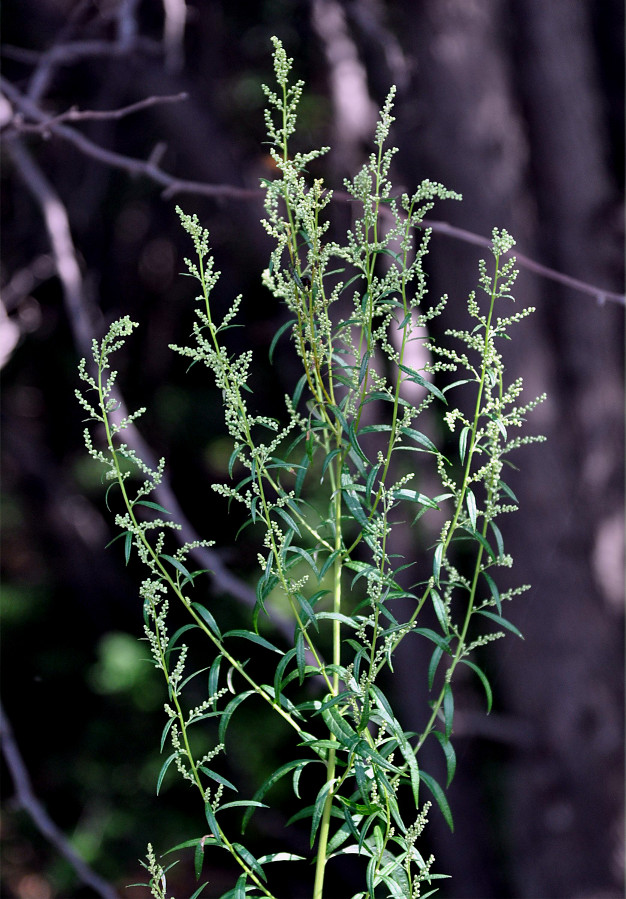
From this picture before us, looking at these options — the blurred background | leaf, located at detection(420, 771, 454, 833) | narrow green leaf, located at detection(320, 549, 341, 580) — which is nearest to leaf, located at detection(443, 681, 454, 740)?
leaf, located at detection(420, 771, 454, 833)

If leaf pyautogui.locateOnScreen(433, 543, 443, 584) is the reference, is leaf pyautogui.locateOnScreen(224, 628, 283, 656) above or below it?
below

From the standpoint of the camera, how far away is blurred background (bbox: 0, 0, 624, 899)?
251cm

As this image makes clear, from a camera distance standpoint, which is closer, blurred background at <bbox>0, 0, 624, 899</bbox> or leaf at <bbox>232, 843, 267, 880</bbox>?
leaf at <bbox>232, 843, 267, 880</bbox>

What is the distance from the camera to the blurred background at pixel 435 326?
8.25 feet

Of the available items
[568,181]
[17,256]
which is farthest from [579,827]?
[17,256]

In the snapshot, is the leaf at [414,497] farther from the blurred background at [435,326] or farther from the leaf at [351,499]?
the blurred background at [435,326]

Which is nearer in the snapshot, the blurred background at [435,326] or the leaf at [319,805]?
the leaf at [319,805]

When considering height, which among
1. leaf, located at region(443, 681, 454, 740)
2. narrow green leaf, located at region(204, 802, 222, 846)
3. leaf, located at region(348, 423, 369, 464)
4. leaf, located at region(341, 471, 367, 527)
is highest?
leaf, located at region(348, 423, 369, 464)

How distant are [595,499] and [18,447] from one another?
234 cm

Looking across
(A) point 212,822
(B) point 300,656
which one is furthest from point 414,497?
(A) point 212,822

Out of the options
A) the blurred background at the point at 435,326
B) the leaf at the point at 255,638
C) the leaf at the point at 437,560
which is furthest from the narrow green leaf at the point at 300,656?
the blurred background at the point at 435,326

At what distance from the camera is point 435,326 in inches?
112

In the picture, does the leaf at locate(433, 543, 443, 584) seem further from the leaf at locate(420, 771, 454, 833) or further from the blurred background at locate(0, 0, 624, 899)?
the blurred background at locate(0, 0, 624, 899)

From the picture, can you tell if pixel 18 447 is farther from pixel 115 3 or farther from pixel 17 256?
pixel 115 3
